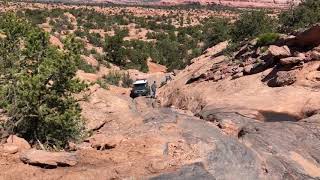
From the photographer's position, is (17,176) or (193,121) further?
(193,121)

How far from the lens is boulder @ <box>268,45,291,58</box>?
35.5 meters

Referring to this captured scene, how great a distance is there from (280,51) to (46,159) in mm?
25265

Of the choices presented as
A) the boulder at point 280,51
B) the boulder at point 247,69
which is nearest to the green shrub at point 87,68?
the boulder at point 247,69

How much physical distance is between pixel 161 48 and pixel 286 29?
2887cm

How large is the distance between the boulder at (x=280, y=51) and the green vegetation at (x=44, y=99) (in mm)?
19197

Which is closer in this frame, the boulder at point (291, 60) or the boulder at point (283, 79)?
the boulder at point (283, 79)

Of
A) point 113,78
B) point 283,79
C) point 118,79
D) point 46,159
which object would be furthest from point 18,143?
point 118,79

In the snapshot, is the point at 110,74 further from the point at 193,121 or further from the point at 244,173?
the point at 244,173

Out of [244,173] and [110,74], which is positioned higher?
[244,173]

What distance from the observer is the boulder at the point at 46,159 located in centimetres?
1444

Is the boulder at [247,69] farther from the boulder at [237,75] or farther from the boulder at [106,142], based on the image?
the boulder at [106,142]

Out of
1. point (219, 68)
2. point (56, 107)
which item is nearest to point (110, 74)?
point (219, 68)

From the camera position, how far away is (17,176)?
1384cm

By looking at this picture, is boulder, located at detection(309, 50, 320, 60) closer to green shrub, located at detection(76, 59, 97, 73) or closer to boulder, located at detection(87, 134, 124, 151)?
boulder, located at detection(87, 134, 124, 151)
